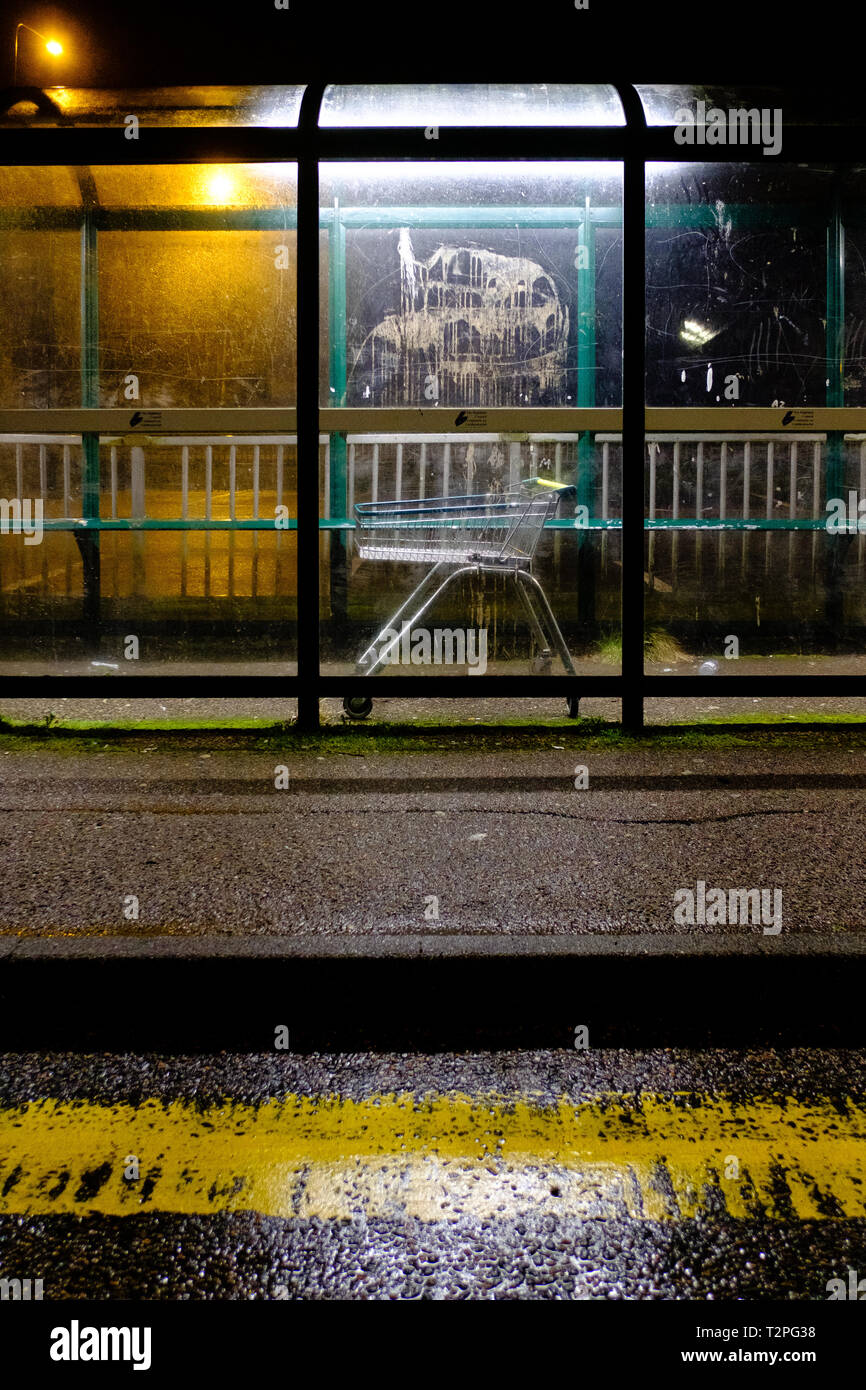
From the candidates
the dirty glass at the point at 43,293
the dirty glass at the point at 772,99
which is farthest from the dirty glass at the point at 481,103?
the dirty glass at the point at 43,293

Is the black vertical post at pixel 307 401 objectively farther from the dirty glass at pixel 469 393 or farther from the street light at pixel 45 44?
the street light at pixel 45 44

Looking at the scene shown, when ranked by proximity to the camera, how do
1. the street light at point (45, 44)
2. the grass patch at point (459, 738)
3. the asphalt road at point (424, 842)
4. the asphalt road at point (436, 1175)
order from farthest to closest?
the street light at point (45, 44)
the grass patch at point (459, 738)
the asphalt road at point (424, 842)
the asphalt road at point (436, 1175)

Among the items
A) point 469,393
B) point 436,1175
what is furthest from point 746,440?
point 436,1175

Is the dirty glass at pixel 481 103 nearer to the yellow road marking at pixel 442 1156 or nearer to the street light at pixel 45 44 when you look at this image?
the street light at pixel 45 44

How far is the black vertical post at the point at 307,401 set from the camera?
17.2ft

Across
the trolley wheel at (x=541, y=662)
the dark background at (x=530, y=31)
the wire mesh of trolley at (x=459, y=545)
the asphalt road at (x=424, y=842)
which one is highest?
the dark background at (x=530, y=31)

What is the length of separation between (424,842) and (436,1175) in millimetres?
1789

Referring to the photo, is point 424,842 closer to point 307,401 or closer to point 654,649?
point 307,401

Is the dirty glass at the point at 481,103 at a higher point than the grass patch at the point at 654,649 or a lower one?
higher

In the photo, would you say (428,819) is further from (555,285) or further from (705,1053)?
(555,285)

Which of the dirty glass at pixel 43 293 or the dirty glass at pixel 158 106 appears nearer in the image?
the dirty glass at pixel 158 106

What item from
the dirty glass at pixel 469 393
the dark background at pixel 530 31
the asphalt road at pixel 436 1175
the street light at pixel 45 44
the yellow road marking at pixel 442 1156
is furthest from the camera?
the street light at pixel 45 44
